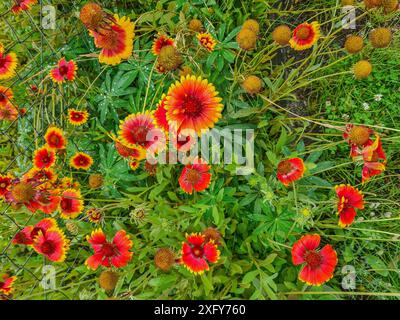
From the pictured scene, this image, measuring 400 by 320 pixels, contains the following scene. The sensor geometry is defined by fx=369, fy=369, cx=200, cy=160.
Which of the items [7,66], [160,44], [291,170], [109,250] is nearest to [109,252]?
[109,250]

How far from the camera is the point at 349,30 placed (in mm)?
1860

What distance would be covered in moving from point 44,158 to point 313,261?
1.08 meters

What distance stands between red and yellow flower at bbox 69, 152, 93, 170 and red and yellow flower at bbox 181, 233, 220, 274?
58cm

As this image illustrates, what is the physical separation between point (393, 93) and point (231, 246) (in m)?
1.07

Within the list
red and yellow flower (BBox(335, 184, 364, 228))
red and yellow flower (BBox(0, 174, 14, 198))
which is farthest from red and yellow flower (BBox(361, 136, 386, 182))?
red and yellow flower (BBox(0, 174, 14, 198))

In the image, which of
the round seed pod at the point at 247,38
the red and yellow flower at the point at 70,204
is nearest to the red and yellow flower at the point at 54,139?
the red and yellow flower at the point at 70,204

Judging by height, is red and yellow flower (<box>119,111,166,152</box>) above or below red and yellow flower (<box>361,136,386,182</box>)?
above

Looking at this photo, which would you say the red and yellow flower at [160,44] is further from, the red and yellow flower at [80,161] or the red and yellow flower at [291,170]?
the red and yellow flower at [291,170]

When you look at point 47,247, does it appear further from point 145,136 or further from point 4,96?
point 4,96

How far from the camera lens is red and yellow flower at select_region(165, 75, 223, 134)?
112cm

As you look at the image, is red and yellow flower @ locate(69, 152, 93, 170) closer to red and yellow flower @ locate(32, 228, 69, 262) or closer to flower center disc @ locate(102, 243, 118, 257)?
red and yellow flower @ locate(32, 228, 69, 262)

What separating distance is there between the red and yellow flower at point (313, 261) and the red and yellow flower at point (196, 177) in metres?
0.39

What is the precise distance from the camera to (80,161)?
1.55m
